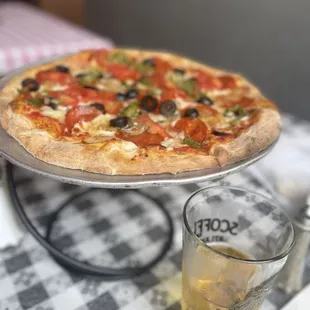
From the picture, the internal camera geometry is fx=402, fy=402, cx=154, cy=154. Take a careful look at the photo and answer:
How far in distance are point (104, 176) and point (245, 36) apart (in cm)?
228

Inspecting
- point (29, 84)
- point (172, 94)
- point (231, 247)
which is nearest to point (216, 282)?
point (231, 247)

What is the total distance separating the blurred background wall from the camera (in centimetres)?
250

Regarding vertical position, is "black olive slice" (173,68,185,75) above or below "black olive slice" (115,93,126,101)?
above

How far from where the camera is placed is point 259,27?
2.64 m

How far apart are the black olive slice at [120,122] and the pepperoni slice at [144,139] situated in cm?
3

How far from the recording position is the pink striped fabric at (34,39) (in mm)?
1917

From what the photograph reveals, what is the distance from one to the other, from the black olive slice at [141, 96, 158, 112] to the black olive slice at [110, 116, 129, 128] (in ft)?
0.34

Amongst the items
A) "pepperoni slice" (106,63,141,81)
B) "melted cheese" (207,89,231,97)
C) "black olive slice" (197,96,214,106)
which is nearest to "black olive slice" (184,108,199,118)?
"black olive slice" (197,96,214,106)

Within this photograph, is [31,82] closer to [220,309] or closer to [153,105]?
[153,105]

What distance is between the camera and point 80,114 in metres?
1.00

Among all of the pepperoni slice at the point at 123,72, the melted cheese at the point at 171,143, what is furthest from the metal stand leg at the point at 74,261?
the pepperoni slice at the point at 123,72

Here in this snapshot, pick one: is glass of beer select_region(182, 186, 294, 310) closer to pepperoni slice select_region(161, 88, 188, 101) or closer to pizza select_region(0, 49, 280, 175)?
pizza select_region(0, 49, 280, 175)

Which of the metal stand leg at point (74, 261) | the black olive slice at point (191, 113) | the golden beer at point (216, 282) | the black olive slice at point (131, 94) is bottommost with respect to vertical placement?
the metal stand leg at point (74, 261)

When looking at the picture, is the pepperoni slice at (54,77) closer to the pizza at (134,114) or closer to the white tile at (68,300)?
the pizza at (134,114)
